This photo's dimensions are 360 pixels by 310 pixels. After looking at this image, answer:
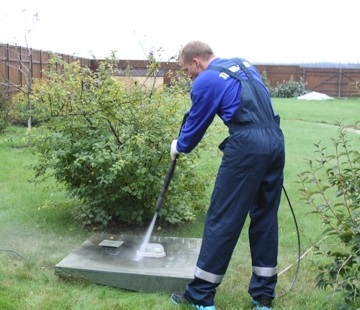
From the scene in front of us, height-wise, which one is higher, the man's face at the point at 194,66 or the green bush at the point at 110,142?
the man's face at the point at 194,66

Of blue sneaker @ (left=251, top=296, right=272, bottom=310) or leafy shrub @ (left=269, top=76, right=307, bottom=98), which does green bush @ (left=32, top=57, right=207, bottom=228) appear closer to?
blue sneaker @ (left=251, top=296, right=272, bottom=310)

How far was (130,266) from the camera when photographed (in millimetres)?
4168

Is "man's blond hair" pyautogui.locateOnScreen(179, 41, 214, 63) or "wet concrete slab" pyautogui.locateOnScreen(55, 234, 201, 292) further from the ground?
"man's blond hair" pyautogui.locateOnScreen(179, 41, 214, 63)

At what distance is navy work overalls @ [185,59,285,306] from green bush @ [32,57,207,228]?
182 cm

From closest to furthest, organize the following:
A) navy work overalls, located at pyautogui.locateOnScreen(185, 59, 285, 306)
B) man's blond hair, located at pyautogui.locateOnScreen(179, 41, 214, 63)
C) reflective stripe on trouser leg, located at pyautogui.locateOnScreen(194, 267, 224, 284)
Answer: navy work overalls, located at pyautogui.locateOnScreen(185, 59, 285, 306), reflective stripe on trouser leg, located at pyautogui.locateOnScreen(194, 267, 224, 284), man's blond hair, located at pyautogui.locateOnScreen(179, 41, 214, 63)

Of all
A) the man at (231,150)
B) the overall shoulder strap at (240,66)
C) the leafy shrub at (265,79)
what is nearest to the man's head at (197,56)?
the man at (231,150)

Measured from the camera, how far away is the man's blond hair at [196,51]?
3752 mm

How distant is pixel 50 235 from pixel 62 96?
4.49ft

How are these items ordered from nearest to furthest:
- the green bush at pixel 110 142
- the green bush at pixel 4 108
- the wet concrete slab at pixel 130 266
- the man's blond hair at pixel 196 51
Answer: the man's blond hair at pixel 196 51 → the wet concrete slab at pixel 130 266 → the green bush at pixel 110 142 → the green bush at pixel 4 108

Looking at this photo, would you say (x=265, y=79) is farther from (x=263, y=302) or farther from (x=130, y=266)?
(x=263, y=302)

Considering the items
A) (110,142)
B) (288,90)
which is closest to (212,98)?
Result: (110,142)

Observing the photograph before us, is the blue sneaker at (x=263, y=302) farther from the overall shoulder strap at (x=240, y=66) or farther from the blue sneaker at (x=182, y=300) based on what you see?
the overall shoulder strap at (x=240, y=66)

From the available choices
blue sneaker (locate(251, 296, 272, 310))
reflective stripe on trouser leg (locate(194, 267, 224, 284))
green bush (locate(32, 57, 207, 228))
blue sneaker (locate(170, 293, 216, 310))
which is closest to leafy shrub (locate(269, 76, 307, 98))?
green bush (locate(32, 57, 207, 228))

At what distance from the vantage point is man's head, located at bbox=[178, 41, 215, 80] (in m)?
3.75
